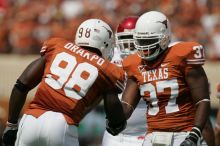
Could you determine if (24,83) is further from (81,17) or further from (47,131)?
(81,17)

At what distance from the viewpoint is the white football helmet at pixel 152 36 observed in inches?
225

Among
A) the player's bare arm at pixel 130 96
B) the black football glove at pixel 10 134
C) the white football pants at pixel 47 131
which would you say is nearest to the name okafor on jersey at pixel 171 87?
the player's bare arm at pixel 130 96

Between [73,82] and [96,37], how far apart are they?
1.52 feet

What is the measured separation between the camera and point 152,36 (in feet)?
18.8

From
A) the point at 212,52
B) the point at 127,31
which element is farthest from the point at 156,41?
the point at 212,52

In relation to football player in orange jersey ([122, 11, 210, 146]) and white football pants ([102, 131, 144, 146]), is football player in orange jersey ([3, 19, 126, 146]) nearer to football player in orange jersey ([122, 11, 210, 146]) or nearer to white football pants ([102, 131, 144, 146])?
football player in orange jersey ([122, 11, 210, 146])

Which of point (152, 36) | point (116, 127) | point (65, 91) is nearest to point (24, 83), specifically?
point (65, 91)

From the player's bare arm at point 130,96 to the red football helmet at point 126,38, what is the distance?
53.7 inches

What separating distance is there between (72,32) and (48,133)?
6.73 m

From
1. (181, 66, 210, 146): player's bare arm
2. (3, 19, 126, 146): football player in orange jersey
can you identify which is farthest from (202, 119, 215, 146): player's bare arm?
(3, 19, 126, 146): football player in orange jersey

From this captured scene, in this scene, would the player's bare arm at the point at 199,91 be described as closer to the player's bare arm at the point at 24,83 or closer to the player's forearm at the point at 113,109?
the player's forearm at the point at 113,109

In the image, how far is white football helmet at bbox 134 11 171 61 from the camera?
5.73m

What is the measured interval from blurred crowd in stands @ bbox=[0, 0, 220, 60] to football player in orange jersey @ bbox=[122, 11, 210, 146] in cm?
481

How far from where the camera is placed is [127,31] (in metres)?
7.36
